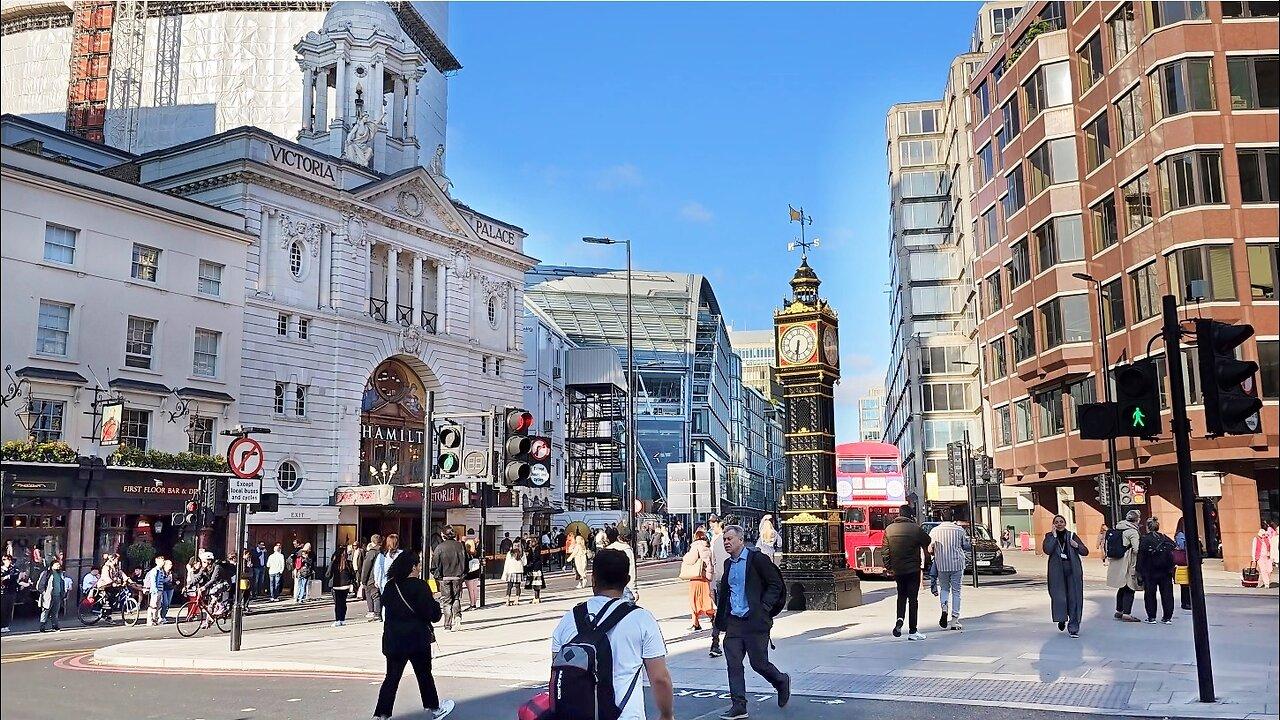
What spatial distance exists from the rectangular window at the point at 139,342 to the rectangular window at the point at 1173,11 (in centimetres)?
3690

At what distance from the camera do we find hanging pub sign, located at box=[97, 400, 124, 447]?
6604 millimetres

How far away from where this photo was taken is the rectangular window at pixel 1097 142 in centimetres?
4097

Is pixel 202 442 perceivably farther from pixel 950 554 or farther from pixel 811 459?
pixel 950 554

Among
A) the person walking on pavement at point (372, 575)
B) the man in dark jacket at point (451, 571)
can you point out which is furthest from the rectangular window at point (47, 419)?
the person walking on pavement at point (372, 575)

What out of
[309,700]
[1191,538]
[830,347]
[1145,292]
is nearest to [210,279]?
[309,700]

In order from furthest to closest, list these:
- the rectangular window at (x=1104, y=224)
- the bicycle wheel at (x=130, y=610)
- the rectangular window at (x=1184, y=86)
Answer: the rectangular window at (x=1104, y=224) → the rectangular window at (x=1184, y=86) → the bicycle wheel at (x=130, y=610)

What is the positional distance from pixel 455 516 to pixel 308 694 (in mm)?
38576

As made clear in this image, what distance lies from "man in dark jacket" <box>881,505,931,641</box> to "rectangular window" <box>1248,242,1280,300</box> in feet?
80.7

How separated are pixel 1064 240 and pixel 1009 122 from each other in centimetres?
843

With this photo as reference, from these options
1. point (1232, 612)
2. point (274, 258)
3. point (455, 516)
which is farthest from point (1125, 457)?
point (274, 258)

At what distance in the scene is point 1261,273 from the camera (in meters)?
34.6

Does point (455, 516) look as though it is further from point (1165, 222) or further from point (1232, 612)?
point (1232, 612)

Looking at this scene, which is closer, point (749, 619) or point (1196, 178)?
point (749, 619)

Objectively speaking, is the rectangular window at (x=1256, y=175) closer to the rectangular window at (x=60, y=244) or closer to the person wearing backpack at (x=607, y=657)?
the person wearing backpack at (x=607, y=657)
